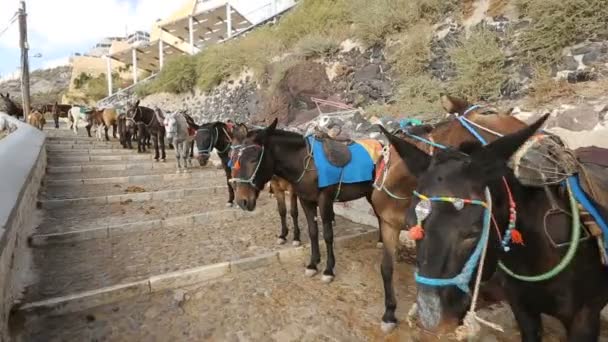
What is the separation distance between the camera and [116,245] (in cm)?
489

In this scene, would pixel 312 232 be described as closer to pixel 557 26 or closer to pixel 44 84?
pixel 557 26

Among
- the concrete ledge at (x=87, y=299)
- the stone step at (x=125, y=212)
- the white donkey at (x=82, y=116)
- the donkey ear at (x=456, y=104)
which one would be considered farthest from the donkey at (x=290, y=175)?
the white donkey at (x=82, y=116)

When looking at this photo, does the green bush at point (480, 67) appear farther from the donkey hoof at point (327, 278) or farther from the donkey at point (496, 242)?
the donkey at point (496, 242)

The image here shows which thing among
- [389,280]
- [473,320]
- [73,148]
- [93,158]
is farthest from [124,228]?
[73,148]

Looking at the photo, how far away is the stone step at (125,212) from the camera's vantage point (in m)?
5.45

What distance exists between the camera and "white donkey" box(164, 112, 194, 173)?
32.2 ft

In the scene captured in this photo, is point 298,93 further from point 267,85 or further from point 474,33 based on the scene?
point 474,33

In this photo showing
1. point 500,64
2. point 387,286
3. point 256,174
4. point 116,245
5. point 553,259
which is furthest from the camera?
point 500,64

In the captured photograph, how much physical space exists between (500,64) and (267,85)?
931 cm

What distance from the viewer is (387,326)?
120 inches

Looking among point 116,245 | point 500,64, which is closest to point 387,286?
point 116,245

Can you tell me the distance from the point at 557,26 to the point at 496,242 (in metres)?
6.27

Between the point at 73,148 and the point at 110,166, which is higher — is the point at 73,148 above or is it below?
above

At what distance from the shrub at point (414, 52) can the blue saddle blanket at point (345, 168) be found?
4927mm
